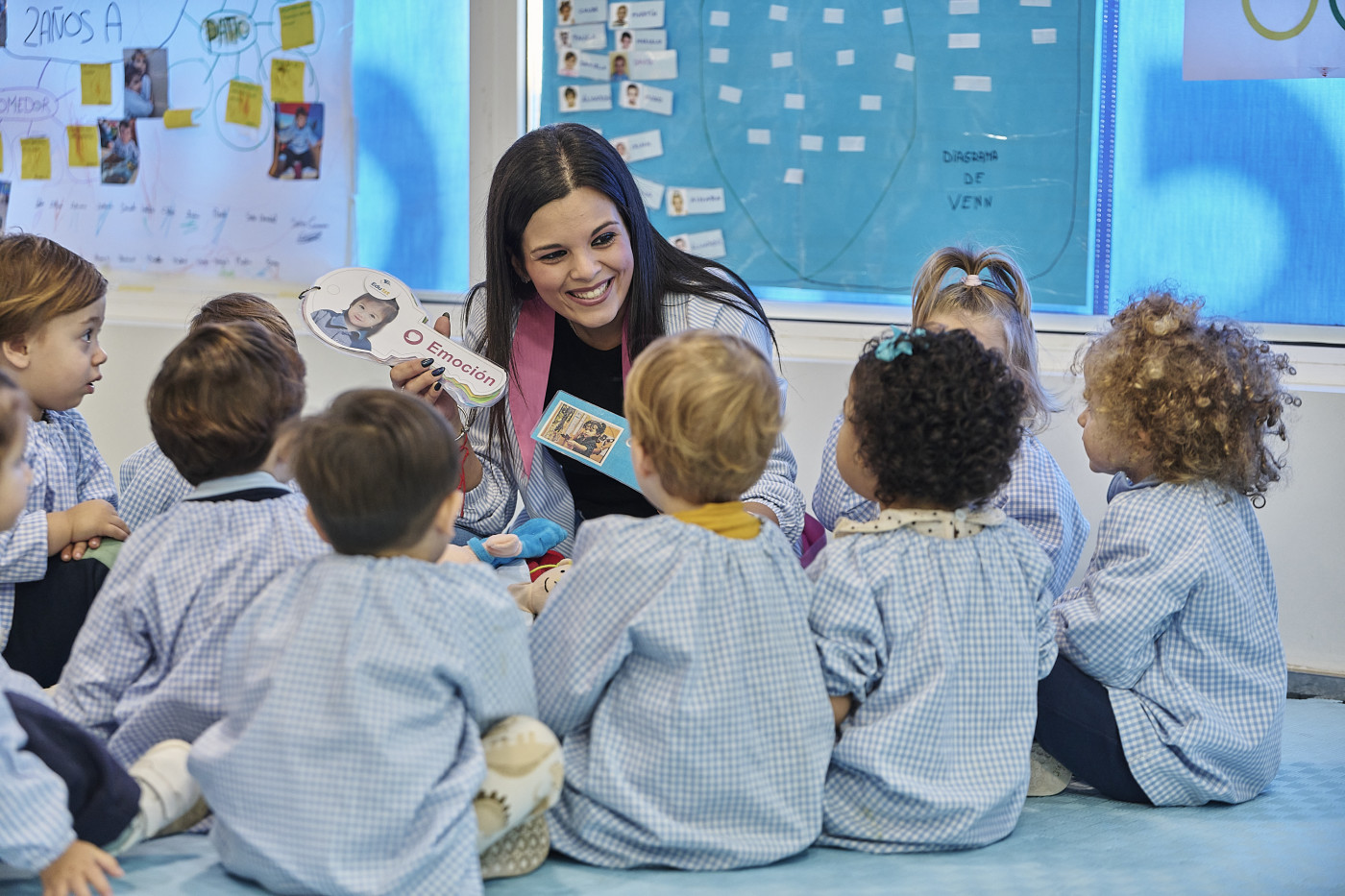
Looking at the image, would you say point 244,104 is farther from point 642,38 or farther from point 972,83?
point 972,83

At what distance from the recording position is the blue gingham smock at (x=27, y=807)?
122cm

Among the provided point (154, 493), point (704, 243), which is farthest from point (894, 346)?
point (704, 243)

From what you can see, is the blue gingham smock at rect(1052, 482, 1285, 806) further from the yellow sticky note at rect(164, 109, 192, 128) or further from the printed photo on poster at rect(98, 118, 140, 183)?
the printed photo on poster at rect(98, 118, 140, 183)

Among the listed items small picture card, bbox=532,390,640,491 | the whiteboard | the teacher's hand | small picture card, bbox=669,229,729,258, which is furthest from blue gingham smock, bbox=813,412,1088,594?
the whiteboard

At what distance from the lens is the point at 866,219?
110 inches

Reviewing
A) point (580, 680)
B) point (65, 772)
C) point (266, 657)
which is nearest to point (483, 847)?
point (580, 680)

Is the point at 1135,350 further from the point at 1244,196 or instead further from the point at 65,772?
the point at 65,772

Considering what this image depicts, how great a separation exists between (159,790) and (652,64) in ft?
6.83

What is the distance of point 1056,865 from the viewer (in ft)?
4.89

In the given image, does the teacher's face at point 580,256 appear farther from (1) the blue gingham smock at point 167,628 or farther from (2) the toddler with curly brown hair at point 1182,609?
(2) the toddler with curly brown hair at point 1182,609

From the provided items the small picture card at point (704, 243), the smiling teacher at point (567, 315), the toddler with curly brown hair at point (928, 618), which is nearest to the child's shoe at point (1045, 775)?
the toddler with curly brown hair at point (928, 618)

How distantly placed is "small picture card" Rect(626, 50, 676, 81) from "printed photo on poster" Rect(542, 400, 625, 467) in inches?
45.2

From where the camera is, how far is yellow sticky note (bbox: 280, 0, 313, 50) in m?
3.18

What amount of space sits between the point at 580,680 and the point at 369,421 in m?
0.40
